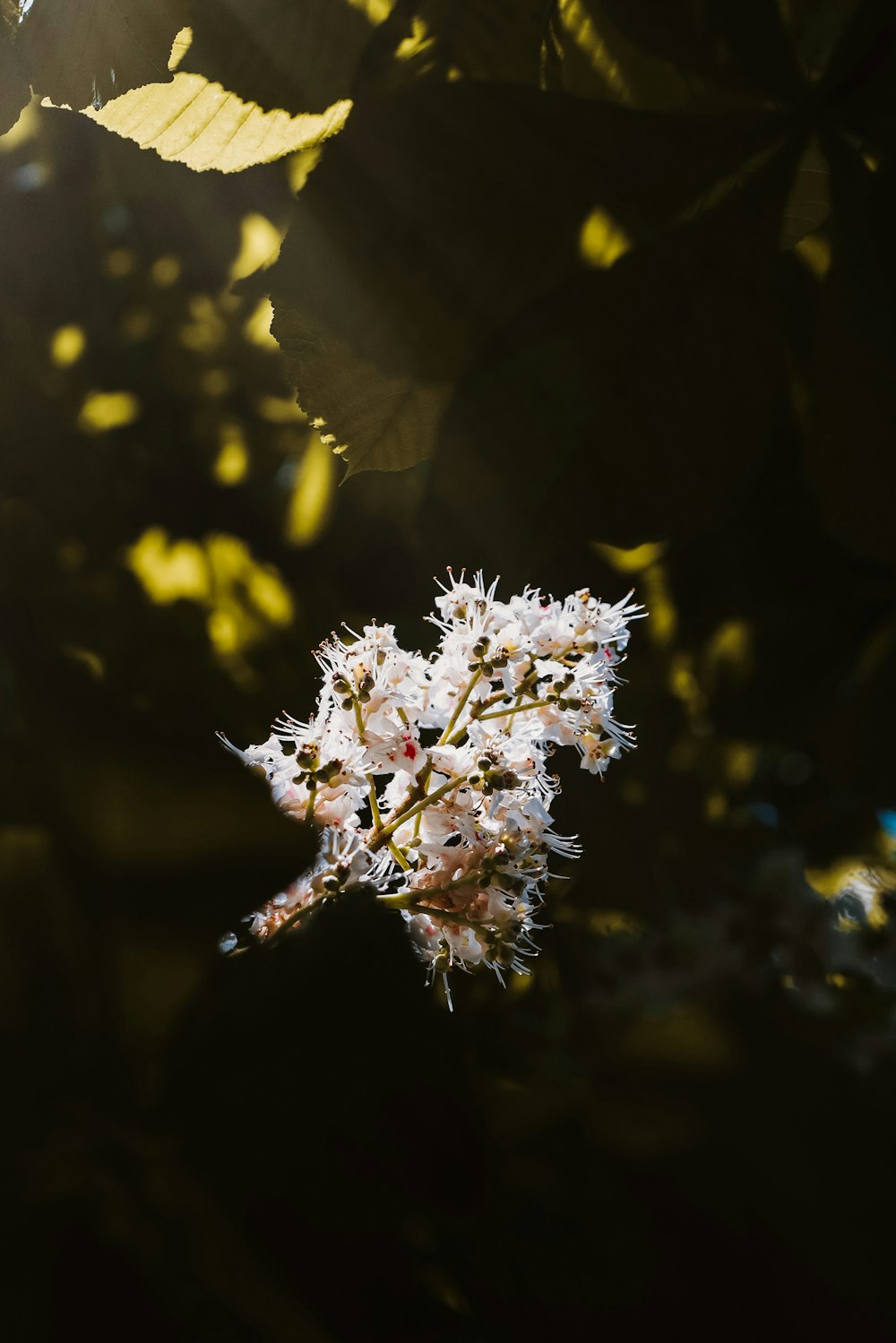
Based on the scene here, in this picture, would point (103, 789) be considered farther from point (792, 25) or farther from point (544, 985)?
point (544, 985)

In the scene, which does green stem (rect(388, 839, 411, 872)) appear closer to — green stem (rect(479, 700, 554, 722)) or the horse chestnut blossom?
the horse chestnut blossom

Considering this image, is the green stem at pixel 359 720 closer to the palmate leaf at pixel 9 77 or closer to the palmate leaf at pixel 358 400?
the palmate leaf at pixel 358 400

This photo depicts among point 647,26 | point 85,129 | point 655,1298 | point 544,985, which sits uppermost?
point 85,129

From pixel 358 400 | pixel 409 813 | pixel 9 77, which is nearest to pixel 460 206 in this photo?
pixel 358 400

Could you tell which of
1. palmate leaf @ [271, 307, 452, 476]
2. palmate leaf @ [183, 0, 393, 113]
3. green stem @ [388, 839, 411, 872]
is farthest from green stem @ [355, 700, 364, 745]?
palmate leaf @ [183, 0, 393, 113]

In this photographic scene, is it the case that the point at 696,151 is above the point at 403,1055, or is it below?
above

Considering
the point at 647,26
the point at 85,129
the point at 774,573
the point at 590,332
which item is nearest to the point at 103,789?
the point at 590,332

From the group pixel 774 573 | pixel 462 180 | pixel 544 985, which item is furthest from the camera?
pixel 544 985
